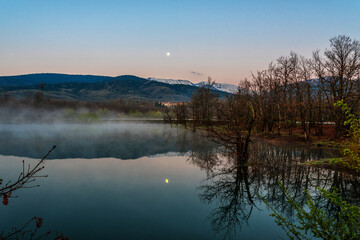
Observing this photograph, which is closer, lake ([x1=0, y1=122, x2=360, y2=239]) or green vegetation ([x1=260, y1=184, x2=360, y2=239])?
green vegetation ([x1=260, y1=184, x2=360, y2=239])

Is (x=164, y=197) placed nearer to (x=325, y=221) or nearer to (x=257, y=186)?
(x=257, y=186)

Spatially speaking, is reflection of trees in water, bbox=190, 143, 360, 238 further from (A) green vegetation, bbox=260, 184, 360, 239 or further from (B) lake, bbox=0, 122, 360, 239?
(A) green vegetation, bbox=260, 184, 360, 239

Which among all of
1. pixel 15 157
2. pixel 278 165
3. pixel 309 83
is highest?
pixel 309 83

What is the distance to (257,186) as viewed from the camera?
13.4 metres

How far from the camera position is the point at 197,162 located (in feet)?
69.5

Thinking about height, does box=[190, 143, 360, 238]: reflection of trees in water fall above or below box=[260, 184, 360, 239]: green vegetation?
below

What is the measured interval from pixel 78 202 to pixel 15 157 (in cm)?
1617

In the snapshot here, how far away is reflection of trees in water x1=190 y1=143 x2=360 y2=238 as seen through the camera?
10203 millimetres

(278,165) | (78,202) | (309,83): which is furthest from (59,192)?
(309,83)

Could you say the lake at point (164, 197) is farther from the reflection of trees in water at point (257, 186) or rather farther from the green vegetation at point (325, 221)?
the green vegetation at point (325, 221)

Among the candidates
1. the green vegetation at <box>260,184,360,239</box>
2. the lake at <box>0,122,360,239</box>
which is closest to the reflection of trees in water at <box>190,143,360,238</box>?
the lake at <box>0,122,360,239</box>

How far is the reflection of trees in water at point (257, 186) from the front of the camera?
1020 cm

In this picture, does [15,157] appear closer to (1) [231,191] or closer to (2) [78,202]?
(2) [78,202]

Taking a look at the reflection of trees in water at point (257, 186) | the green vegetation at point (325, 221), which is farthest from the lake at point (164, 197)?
the green vegetation at point (325, 221)
